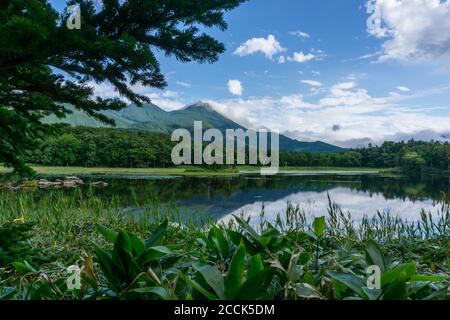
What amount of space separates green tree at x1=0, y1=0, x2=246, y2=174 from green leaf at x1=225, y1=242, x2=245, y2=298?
1.25 metres

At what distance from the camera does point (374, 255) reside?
2.18ft

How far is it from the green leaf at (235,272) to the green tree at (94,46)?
4.09 feet

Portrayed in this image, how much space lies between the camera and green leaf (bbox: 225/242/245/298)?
54cm

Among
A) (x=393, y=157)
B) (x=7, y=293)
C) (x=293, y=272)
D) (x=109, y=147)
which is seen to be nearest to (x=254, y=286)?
Result: (x=293, y=272)

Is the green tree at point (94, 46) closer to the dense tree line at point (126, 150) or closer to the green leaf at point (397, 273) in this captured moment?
the green leaf at point (397, 273)

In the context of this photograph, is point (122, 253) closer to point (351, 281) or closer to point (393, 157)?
point (351, 281)

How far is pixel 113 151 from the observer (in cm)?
1539

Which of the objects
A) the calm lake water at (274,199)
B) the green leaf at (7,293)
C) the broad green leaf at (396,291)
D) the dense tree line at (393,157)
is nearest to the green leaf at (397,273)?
the broad green leaf at (396,291)

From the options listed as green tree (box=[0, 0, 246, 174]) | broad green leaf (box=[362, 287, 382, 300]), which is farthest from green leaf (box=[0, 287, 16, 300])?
green tree (box=[0, 0, 246, 174])

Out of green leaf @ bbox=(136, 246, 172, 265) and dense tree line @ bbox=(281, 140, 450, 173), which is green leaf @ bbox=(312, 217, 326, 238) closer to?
green leaf @ bbox=(136, 246, 172, 265)

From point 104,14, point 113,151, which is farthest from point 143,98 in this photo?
point 113,151

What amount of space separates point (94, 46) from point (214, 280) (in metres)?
1.36
